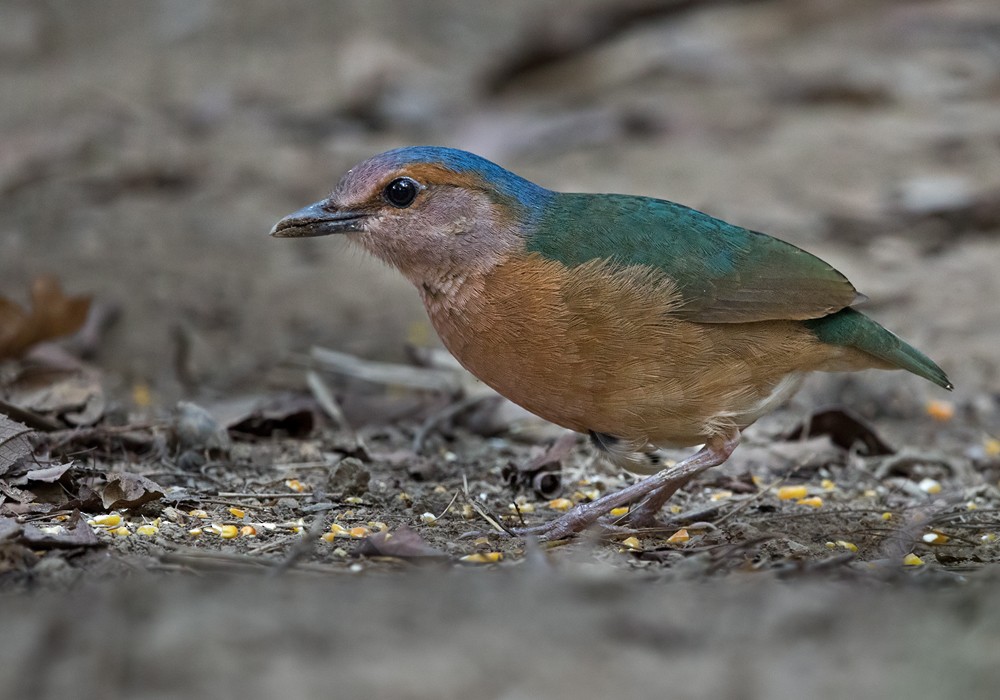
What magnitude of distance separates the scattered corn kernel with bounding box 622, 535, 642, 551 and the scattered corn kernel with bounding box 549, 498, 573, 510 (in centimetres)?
62

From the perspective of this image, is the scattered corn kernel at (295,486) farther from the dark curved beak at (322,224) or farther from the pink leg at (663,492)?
the pink leg at (663,492)

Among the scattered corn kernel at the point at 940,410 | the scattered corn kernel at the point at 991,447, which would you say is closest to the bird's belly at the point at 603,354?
the scattered corn kernel at the point at 991,447

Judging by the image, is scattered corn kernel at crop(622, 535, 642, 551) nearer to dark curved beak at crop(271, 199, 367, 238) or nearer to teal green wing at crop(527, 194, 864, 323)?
teal green wing at crop(527, 194, 864, 323)

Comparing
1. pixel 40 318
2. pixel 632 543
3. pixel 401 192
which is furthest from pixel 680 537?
pixel 40 318

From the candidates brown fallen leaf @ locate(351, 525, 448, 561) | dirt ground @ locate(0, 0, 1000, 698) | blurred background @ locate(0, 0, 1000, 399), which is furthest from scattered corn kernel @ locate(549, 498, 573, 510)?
blurred background @ locate(0, 0, 1000, 399)

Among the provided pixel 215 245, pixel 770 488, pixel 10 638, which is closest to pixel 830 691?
pixel 10 638

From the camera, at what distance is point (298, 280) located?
8.27 metres

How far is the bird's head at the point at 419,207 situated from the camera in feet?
15.7

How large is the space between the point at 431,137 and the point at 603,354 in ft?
21.1

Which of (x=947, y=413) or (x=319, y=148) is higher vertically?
(x=319, y=148)

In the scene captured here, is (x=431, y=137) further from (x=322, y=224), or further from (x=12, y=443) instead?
(x=12, y=443)

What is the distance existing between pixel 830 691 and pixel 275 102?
9.99 meters

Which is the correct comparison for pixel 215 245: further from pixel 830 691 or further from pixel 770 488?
pixel 830 691

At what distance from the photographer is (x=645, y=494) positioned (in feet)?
15.9
